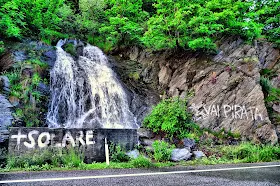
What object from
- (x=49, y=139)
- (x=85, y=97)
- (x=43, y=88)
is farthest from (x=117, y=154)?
(x=43, y=88)

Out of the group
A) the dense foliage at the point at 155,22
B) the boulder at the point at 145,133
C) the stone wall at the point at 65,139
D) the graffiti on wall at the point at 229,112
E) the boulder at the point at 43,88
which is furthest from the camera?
the dense foliage at the point at 155,22

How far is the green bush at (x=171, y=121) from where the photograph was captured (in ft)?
39.1

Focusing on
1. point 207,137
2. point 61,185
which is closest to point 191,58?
point 207,137

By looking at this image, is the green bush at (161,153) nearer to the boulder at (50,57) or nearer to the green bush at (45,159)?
the green bush at (45,159)

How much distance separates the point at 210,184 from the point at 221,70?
436 inches

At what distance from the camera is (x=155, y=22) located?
13.8 meters

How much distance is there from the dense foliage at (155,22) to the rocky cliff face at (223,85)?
1066 millimetres

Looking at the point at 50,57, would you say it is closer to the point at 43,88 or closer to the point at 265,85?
the point at 43,88

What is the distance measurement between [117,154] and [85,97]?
6.57 m

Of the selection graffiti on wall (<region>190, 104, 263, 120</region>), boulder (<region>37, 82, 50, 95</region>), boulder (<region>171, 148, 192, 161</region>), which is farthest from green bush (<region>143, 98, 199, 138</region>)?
boulder (<region>37, 82, 50, 95</region>)

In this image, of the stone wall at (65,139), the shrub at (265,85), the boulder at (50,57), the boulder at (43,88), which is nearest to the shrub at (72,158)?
the stone wall at (65,139)

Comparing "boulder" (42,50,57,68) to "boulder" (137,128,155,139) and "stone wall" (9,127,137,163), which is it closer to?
"boulder" (137,128,155,139)

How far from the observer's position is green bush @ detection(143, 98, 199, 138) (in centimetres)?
1191

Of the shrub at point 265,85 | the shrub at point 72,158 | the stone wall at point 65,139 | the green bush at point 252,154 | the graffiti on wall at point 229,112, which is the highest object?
the shrub at point 265,85
